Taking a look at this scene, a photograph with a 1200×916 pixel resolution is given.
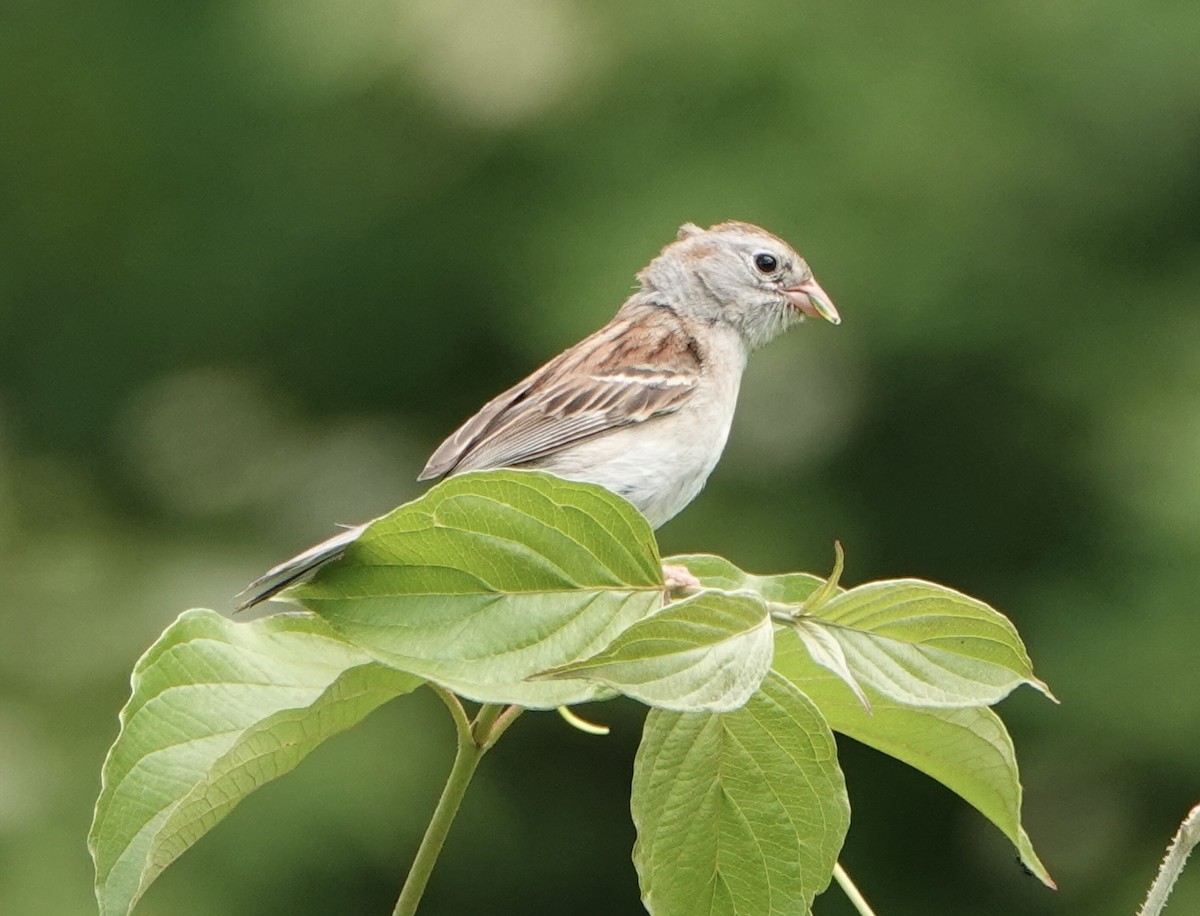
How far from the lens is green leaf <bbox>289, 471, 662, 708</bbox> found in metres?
1.58

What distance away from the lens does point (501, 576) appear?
1622mm

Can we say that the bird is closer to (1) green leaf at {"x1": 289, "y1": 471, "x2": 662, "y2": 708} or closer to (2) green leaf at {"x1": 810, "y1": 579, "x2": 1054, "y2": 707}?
(1) green leaf at {"x1": 289, "y1": 471, "x2": 662, "y2": 708}

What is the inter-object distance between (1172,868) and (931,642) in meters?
0.27

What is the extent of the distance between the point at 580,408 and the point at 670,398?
0.19 m

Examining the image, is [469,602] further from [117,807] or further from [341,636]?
[117,807]

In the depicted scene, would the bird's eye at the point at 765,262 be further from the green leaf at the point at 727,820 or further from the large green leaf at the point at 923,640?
the large green leaf at the point at 923,640

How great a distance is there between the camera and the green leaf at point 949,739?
183 cm

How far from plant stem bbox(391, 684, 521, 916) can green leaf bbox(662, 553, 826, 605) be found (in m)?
0.24

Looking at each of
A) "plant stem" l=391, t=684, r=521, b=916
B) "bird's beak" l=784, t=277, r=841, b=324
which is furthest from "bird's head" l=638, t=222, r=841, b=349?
"plant stem" l=391, t=684, r=521, b=916

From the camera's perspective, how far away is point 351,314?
809cm

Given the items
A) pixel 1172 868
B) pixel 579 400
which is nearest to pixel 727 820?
pixel 1172 868

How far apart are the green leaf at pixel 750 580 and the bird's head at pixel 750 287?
6.28 ft

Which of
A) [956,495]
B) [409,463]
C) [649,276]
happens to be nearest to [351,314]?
[409,463]

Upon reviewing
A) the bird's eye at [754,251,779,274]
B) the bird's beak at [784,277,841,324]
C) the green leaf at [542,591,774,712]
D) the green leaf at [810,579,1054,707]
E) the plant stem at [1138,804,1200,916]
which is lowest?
the bird's beak at [784,277,841,324]
